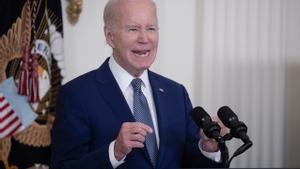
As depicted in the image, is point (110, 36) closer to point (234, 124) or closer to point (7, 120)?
point (234, 124)

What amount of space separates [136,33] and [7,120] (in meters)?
1.19

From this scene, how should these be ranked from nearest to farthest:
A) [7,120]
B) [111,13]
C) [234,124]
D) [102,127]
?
[234,124]
[102,127]
[111,13]
[7,120]

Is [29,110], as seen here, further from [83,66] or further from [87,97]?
[87,97]

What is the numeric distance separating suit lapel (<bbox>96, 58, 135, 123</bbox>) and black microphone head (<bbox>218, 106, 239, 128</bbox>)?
1.07ft

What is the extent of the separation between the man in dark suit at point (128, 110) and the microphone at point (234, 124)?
15cm

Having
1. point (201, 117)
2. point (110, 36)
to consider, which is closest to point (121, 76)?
point (110, 36)

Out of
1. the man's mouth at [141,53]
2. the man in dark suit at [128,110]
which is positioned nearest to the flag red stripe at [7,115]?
the man in dark suit at [128,110]

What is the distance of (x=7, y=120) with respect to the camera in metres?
2.31

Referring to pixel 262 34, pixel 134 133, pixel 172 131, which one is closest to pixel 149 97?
pixel 172 131

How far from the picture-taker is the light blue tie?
1.46 m

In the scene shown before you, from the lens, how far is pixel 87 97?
1446 millimetres

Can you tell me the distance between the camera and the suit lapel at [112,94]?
56.4 inches

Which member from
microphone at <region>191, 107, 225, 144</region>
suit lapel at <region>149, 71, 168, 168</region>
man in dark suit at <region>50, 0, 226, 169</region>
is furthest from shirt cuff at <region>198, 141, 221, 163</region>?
microphone at <region>191, 107, 225, 144</region>

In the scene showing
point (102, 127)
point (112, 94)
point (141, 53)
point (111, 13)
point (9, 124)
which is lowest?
point (9, 124)
